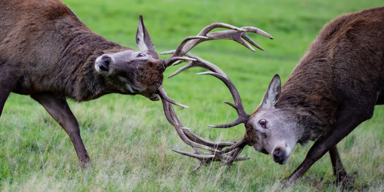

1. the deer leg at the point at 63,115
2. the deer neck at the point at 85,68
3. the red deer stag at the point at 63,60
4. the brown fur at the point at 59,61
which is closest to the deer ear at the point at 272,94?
the red deer stag at the point at 63,60

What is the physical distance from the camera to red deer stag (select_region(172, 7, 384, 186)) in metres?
5.55

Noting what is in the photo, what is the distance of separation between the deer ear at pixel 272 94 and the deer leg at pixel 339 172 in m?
1.36

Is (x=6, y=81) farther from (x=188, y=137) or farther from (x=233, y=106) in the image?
(x=233, y=106)

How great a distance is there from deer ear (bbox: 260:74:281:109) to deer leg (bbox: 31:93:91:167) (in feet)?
8.02

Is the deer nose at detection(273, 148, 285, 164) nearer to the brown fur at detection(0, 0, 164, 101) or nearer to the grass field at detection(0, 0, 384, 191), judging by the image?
the grass field at detection(0, 0, 384, 191)

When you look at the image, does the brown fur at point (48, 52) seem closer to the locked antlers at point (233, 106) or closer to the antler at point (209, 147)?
the locked antlers at point (233, 106)

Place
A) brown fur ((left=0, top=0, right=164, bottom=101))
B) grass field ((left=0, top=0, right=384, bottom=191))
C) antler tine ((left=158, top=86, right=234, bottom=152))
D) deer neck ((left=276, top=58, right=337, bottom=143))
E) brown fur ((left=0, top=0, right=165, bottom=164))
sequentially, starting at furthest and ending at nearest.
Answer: deer neck ((left=276, top=58, right=337, bottom=143)) → antler tine ((left=158, top=86, right=234, bottom=152)) → brown fur ((left=0, top=0, right=164, bottom=101)) → grass field ((left=0, top=0, right=384, bottom=191)) → brown fur ((left=0, top=0, right=165, bottom=164))

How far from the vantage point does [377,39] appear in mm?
5793

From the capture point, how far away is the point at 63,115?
5523 mm

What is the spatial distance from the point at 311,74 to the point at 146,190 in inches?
110

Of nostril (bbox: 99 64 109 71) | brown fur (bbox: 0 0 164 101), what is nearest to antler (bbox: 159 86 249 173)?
brown fur (bbox: 0 0 164 101)

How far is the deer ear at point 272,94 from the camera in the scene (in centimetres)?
556

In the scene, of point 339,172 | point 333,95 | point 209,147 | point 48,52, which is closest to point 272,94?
point 333,95

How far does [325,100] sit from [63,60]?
3430mm
